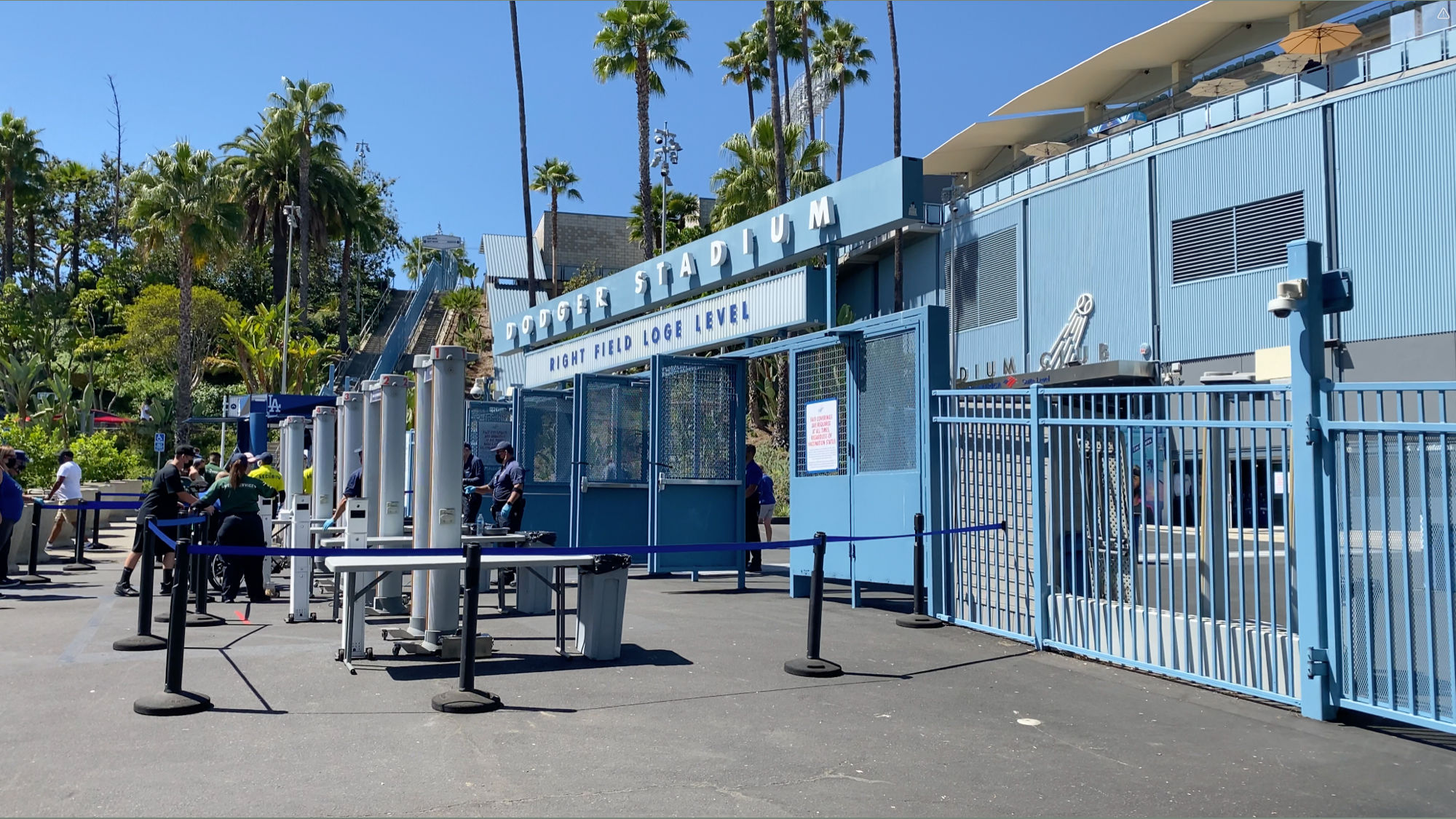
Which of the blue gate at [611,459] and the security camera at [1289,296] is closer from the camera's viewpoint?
the security camera at [1289,296]

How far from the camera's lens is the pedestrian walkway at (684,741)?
520 centimetres

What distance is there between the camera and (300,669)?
327 inches

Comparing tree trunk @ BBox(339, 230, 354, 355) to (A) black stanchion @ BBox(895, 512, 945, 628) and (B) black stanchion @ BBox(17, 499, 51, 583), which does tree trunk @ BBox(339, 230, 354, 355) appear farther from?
(A) black stanchion @ BBox(895, 512, 945, 628)

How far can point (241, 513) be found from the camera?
40.1ft

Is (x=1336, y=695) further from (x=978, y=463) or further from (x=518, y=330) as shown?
(x=518, y=330)

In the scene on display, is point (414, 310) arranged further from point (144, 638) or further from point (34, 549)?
point (144, 638)

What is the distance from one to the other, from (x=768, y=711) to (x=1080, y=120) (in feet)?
134

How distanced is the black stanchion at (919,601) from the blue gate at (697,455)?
378 centimetres

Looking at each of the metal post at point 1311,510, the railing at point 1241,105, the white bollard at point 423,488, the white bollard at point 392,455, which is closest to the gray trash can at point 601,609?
the white bollard at point 423,488

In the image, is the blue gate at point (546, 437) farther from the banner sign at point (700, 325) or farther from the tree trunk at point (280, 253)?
the tree trunk at point (280, 253)

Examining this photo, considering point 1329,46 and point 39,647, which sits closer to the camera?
point 39,647

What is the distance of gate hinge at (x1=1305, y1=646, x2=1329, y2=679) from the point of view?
6.90 meters

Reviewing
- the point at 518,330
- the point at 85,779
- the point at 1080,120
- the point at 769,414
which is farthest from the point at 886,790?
the point at 1080,120

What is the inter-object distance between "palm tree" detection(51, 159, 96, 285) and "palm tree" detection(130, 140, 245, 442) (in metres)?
23.1
